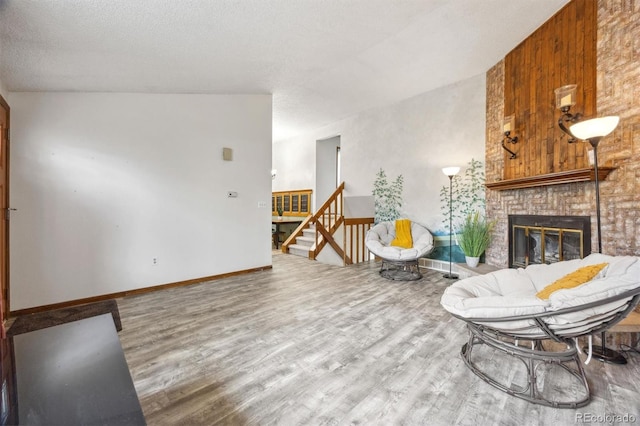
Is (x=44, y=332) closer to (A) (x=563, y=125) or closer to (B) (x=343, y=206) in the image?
(A) (x=563, y=125)

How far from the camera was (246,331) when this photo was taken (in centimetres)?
261

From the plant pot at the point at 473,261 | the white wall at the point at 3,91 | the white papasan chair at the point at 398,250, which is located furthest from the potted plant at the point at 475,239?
the white wall at the point at 3,91

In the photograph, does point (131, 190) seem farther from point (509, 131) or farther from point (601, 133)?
point (509, 131)

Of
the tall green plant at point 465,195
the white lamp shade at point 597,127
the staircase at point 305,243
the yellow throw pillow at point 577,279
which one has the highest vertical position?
the white lamp shade at point 597,127

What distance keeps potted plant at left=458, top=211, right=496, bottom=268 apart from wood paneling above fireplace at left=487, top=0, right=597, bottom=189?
62 centimetres

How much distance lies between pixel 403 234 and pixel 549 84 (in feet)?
9.37

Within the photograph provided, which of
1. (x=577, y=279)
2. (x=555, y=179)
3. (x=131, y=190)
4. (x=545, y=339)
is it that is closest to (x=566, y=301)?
(x=545, y=339)

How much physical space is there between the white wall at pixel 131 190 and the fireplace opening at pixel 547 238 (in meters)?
3.78

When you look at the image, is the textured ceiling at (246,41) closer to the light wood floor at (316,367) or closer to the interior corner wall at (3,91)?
the interior corner wall at (3,91)

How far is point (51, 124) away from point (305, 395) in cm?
398

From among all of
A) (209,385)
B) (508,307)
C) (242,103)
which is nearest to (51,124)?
(242,103)

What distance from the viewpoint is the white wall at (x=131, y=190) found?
3148mm

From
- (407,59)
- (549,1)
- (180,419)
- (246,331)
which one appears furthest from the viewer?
(407,59)

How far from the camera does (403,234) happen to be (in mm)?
5070
